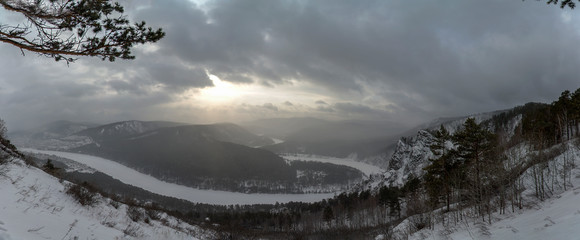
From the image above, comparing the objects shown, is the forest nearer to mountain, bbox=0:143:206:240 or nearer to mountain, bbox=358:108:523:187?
mountain, bbox=0:143:206:240

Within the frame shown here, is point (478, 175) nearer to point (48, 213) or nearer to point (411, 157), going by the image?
point (48, 213)

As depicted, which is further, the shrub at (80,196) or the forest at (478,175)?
the forest at (478,175)

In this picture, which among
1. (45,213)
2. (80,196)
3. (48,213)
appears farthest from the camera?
(80,196)

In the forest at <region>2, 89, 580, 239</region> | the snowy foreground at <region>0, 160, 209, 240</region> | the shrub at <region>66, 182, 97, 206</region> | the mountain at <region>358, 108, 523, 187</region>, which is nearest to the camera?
the snowy foreground at <region>0, 160, 209, 240</region>

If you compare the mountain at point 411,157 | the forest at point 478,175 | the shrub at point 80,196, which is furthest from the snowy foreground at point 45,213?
the mountain at point 411,157

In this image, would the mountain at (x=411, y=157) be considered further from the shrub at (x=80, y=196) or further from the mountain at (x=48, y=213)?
the shrub at (x=80, y=196)

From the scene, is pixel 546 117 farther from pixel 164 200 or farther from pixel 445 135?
pixel 164 200

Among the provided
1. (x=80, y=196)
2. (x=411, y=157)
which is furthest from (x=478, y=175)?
(x=411, y=157)

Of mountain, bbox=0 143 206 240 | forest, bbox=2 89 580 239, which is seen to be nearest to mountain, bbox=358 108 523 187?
forest, bbox=2 89 580 239

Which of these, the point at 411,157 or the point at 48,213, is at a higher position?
the point at 48,213
